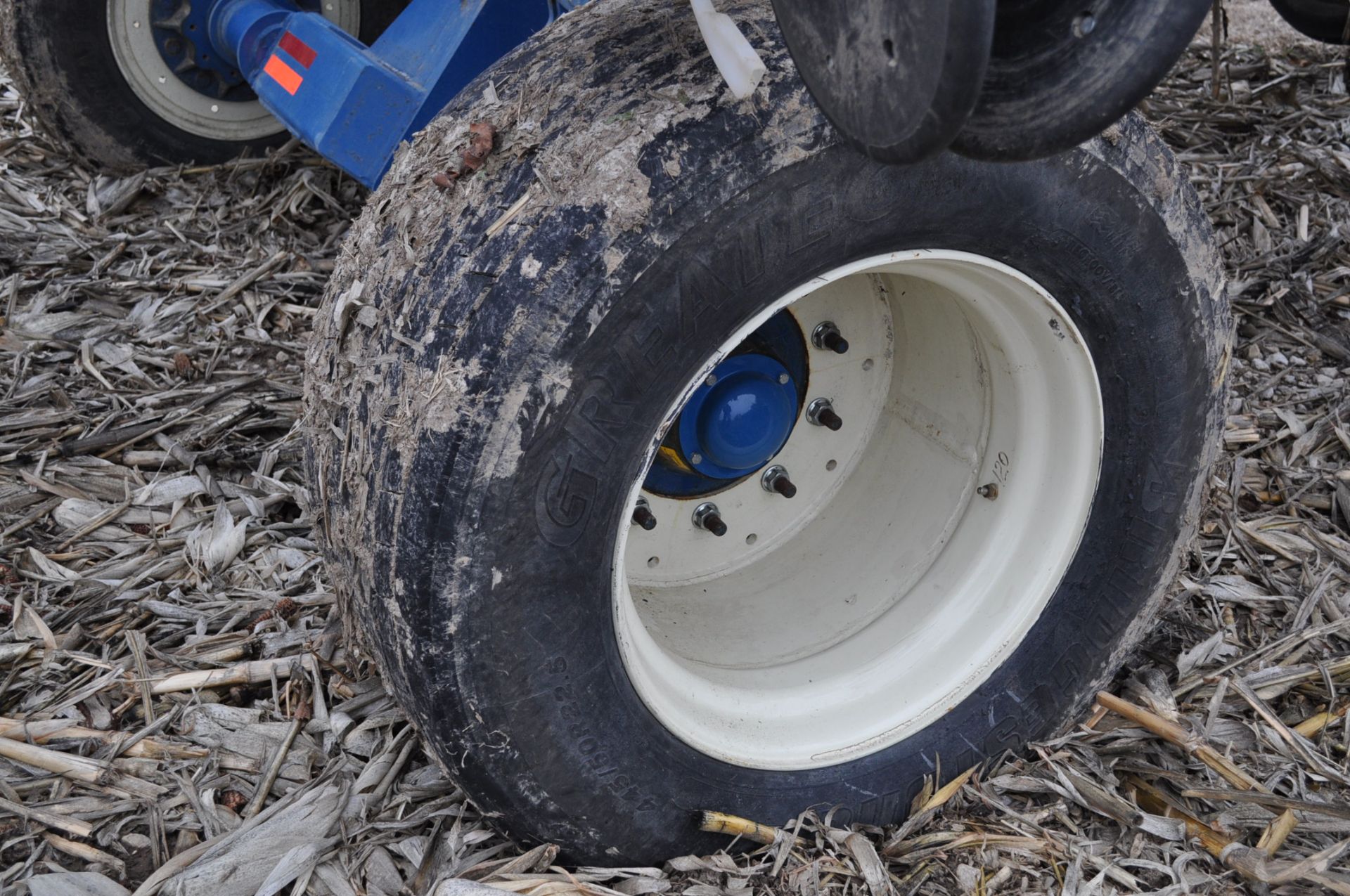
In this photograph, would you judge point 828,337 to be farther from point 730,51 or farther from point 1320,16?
point 1320,16

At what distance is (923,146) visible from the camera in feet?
3.80

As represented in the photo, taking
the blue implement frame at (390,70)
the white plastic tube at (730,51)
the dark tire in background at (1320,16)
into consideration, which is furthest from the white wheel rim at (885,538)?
the dark tire in background at (1320,16)

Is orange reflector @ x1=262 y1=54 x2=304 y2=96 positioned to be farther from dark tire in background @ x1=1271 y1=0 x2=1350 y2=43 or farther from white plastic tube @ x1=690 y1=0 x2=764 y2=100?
dark tire in background @ x1=1271 y1=0 x2=1350 y2=43

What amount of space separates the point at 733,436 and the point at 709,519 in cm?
25

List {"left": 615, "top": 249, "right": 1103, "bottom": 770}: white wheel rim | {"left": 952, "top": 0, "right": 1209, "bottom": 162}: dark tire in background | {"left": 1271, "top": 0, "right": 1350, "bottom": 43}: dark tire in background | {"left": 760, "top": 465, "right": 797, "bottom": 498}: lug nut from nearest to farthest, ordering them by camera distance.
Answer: {"left": 952, "top": 0, "right": 1209, "bottom": 162}: dark tire in background → {"left": 615, "top": 249, "right": 1103, "bottom": 770}: white wheel rim → {"left": 760, "top": 465, "right": 797, "bottom": 498}: lug nut → {"left": 1271, "top": 0, "right": 1350, "bottom": 43}: dark tire in background

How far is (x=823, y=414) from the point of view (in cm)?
220

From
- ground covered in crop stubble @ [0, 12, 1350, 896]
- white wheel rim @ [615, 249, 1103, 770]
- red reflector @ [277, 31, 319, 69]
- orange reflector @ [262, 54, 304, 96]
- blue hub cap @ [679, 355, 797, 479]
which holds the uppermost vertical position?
red reflector @ [277, 31, 319, 69]

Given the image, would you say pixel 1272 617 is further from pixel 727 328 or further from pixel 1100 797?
pixel 727 328

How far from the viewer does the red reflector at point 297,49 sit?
2910 mm

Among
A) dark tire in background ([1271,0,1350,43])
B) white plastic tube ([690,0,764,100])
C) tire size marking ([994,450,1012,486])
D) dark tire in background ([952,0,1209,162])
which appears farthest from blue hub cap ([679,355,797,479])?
dark tire in background ([1271,0,1350,43])

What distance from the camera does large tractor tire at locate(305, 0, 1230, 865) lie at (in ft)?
4.94

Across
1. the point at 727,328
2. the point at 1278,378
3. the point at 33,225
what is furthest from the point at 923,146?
the point at 33,225

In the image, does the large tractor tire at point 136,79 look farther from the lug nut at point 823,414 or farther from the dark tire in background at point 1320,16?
the dark tire in background at point 1320,16

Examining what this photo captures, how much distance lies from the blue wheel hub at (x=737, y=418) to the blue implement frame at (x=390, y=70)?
1025 millimetres
